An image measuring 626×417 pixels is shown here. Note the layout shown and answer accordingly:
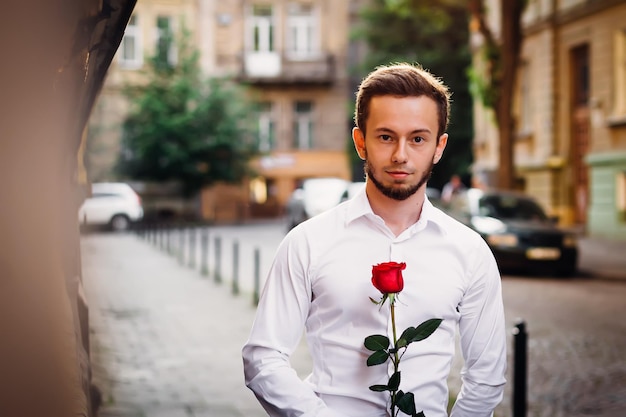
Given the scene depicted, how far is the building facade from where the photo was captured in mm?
24641

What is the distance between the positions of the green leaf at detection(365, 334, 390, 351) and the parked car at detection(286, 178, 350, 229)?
22.7m

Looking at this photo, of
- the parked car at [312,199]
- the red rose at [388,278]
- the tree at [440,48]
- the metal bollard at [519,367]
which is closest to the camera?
the red rose at [388,278]

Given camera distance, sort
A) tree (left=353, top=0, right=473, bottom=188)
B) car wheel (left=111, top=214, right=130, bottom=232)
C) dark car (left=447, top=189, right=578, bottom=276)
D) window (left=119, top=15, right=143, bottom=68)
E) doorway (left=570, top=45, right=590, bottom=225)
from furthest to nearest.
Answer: window (left=119, top=15, right=143, bottom=68), tree (left=353, top=0, right=473, bottom=188), car wheel (left=111, top=214, right=130, bottom=232), doorway (left=570, top=45, right=590, bottom=225), dark car (left=447, top=189, right=578, bottom=276)

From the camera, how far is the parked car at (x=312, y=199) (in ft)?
85.5

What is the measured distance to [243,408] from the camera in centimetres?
689

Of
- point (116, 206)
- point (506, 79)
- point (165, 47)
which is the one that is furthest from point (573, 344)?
point (165, 47)

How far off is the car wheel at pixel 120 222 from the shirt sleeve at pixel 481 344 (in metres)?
33.5

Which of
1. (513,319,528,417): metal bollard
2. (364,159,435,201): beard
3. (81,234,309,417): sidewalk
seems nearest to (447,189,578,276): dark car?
(81,234,309,417): sidewalk

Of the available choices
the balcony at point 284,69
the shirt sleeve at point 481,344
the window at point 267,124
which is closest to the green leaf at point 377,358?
the shirt sleeve at point 481,344

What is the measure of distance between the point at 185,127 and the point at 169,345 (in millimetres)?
30068

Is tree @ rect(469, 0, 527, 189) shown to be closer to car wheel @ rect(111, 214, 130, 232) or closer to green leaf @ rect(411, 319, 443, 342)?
car wheel @ rect(111, 214, 130, 232)

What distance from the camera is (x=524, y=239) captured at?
1661cm

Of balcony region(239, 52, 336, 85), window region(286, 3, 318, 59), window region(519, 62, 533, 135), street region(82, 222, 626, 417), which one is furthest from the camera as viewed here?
window region(286, 3, 318, 59)

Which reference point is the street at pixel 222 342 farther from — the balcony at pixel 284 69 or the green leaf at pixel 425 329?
the balcony at pixel 284 69
